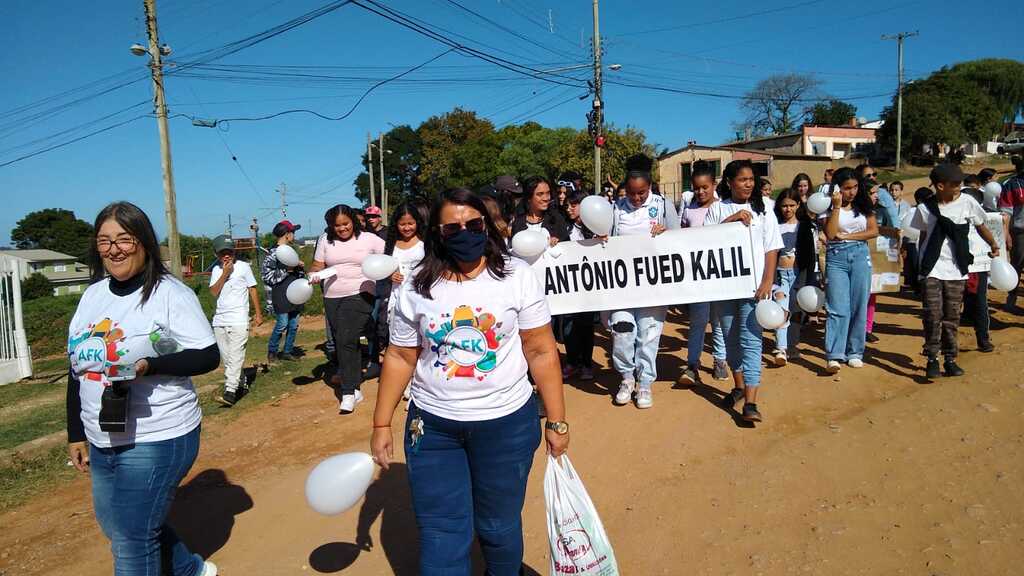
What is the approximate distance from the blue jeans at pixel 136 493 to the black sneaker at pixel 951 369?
20.2 feet

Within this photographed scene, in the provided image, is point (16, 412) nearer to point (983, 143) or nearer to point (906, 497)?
point (906, 497)

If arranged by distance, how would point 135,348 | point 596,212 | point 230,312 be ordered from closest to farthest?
point 135,348 → point 596,212 → point 230,312

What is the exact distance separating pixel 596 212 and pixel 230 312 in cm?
445

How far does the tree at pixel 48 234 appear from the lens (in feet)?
209

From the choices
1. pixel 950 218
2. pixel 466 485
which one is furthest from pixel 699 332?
pixel 466 485

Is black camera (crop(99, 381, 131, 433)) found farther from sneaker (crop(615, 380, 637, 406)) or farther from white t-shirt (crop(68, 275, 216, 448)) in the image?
sneaker (crop(615, 380, 637, 406))

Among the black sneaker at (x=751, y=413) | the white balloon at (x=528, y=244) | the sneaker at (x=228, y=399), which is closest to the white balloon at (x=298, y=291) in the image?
the sneaker at (x=228, y=399)

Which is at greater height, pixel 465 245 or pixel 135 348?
pixel 465 245

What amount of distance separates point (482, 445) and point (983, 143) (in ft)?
193

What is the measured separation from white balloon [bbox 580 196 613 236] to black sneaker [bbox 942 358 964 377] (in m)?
3.41

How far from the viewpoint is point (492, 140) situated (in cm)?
5491

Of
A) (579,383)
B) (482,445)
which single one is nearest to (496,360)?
(482,445)

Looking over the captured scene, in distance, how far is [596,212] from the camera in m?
5.09

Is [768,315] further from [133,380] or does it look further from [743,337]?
[133,380]
